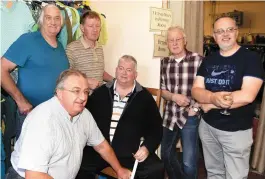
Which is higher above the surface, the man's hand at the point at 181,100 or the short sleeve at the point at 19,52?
the short sleeve at the point at 19,52

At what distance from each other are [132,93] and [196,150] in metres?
0.70

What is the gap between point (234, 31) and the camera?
1758 mm

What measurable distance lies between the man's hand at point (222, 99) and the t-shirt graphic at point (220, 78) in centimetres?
8

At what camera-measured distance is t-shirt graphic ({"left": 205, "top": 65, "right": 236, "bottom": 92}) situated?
5.71ft

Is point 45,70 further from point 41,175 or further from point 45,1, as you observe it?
point 41,175

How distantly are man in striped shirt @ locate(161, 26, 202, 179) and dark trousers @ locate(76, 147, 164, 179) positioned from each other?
30 centimetres

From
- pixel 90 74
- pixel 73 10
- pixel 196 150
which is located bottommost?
pixel 196 150

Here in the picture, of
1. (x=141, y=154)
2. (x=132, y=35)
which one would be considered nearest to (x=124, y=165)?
(x=141, y=154)

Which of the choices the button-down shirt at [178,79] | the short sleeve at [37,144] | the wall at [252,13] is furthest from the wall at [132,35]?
the wall at [252,13]

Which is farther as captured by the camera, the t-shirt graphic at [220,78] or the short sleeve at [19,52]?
the short sleeve at [19,52]

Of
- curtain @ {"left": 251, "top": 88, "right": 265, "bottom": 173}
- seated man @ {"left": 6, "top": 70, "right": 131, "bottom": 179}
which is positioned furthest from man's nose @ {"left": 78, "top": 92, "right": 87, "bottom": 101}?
curtain @ {"left": 251, "top": 88, "right": 265, "bottom": 173}

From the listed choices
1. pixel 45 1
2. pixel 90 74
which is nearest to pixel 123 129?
pixel 90 74

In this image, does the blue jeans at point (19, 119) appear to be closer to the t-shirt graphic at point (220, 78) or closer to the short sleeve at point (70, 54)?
the short sleeve at point (70, 54)

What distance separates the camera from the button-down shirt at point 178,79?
220cm
